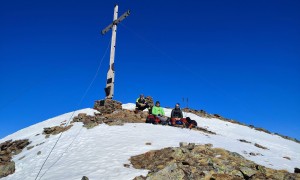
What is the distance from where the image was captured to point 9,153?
19406mm

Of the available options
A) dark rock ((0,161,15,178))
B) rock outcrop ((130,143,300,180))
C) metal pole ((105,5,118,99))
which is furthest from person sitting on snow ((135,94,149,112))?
dark rock ((0,161,15,178))

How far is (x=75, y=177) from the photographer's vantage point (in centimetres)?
1242

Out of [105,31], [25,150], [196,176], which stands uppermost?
[105,31]

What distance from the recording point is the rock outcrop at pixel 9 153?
15.4 meters

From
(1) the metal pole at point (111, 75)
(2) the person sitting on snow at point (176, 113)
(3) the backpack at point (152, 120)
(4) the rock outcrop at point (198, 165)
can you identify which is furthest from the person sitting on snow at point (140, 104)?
(4) the rock outcrop at point (198, 165)

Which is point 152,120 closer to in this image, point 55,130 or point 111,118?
point 111,118

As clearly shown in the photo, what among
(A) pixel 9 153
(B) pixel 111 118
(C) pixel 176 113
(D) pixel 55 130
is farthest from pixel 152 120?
(A) pixel 9 153

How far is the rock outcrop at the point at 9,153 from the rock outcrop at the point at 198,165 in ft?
20.3

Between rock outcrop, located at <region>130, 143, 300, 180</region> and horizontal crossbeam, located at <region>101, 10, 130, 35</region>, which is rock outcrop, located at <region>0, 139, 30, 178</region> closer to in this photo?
rock outcrop, located at <region>130, 143, 300, 180</region>

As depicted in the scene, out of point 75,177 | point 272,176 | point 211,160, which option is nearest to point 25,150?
point 75,177

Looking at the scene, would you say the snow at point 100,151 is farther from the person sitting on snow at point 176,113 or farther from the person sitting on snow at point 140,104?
the person sitting on snow at point 140,104

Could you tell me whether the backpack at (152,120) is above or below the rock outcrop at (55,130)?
above

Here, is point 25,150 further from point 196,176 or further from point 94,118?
point 196,176

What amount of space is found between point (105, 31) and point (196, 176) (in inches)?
717
